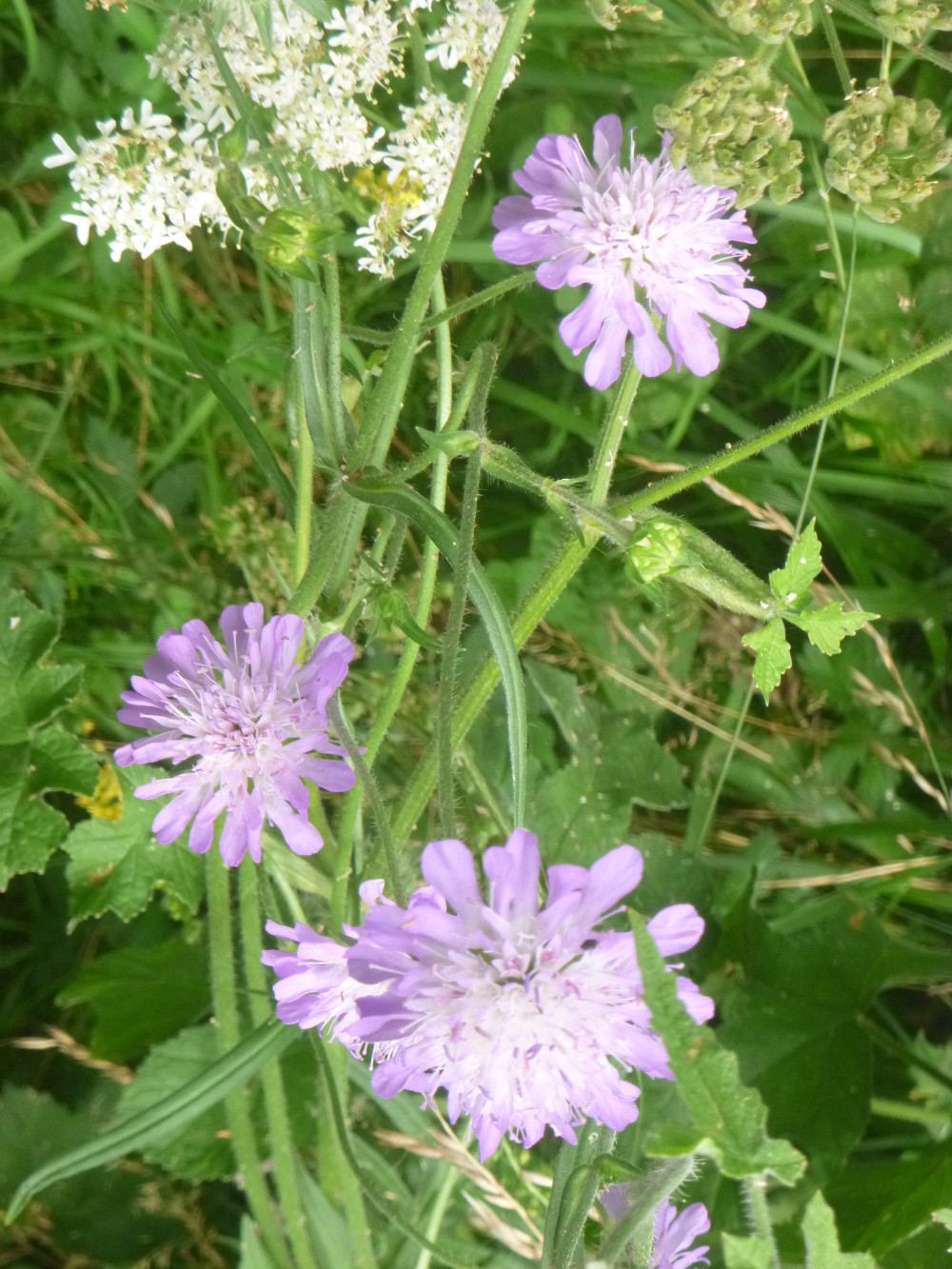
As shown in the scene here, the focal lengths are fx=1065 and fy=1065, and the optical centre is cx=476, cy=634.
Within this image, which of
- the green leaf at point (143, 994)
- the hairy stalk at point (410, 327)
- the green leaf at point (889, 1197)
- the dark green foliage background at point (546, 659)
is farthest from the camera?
the green leaf at point (143, 994)

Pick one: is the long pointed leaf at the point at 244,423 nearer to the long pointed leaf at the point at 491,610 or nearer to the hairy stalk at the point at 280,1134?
the long pointed leaf at the point at 491,610

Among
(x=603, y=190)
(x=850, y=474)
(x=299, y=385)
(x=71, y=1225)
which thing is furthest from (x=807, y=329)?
(x=71, y=1225)

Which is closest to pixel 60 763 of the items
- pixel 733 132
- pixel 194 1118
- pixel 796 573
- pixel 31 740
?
pixel 31 740

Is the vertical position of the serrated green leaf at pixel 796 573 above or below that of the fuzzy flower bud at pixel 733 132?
below

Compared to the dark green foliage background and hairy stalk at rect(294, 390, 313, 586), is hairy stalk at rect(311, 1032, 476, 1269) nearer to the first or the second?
the dark green foliage background

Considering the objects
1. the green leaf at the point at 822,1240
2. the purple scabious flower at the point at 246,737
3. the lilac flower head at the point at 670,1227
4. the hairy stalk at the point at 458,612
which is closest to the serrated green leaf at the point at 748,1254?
the green leaf at the point at 822,1240

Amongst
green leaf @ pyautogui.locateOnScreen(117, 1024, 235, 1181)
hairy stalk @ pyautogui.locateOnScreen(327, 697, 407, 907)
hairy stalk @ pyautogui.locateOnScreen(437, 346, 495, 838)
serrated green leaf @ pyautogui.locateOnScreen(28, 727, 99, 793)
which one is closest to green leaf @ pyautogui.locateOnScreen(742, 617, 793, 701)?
hairy stalk @ pyautogui.locateOnScreen(437, 346, 495, 838)
